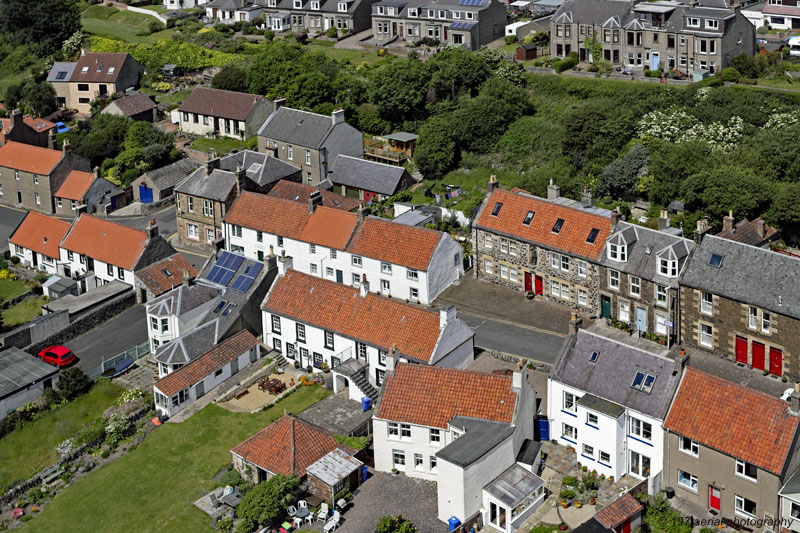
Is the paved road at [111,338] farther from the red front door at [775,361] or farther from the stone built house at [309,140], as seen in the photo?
the red front door at [775,361]

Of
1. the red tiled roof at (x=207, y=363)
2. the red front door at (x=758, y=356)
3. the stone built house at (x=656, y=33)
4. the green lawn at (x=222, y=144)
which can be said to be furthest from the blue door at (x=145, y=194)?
the red front door at (x=758, y=356)

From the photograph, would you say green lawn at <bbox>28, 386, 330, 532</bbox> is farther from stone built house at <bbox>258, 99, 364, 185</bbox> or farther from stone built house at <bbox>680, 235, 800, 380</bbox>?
stone built house at <bbox>258, 99, 364, 185</bbox>

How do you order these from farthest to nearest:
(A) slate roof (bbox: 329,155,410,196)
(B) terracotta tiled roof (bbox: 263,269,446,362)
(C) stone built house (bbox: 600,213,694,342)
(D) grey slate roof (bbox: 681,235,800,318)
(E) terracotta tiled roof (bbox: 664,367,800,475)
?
(A) slate roof (bbox: 329,155,410,196) < (C) stone built house (bbox: 600,213,694,342) < (B) terracotta tiled roof (bbox: 263,269,446,362) < (D) grey slate roof (bbox: 681,235,800,318) < (E) terracotta tiled roof (bbox: 664,367,800,475)

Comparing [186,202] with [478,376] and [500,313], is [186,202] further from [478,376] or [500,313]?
[478,376]

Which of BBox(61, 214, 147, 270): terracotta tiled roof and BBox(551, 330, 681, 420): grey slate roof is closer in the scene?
BBox(551, 330, 681, 420): grey slate roof

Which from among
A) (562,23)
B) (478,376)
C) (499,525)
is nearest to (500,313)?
(478,376)

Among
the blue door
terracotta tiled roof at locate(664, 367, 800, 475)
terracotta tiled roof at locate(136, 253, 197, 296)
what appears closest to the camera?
terracotta tiled roof at locate(664, 367, 800, 475)

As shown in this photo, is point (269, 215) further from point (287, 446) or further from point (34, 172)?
point (34, 172)

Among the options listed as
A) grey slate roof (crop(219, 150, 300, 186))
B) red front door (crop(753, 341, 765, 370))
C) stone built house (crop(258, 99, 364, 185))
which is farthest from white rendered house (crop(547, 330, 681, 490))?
stone built house (crop(258, 99, 364, 185))
